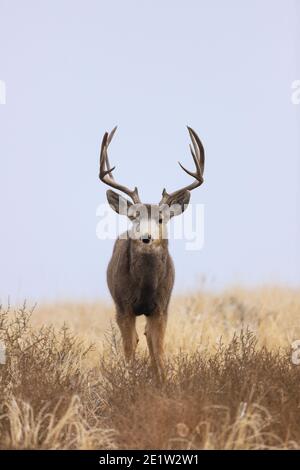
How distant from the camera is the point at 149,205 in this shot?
352 inches

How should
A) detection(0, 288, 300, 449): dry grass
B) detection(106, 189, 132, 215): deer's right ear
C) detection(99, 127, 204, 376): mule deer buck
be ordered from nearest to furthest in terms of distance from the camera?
detection(0, 288, 300, 449): dry grass, detection(99, 127, 204, 376): mule deer buck, detection(106, 189, 132, 215): deer's right ear

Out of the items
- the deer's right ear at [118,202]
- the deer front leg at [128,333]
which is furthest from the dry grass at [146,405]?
the deer's right ear at [118,202]

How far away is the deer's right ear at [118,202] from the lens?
9.21 metres

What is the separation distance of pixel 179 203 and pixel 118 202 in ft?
2.26

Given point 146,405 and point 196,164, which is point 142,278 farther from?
point 146,405

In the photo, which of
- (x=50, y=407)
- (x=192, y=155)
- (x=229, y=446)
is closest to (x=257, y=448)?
(x=229, y=446)

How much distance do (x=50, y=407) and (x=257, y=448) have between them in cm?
174

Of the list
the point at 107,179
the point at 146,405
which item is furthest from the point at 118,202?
the point at 146,405

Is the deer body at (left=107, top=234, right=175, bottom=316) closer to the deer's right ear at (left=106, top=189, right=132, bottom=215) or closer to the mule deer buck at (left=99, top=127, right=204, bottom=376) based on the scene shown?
the mule deer buck at (left=99, top=127, right=204, bottom=376)

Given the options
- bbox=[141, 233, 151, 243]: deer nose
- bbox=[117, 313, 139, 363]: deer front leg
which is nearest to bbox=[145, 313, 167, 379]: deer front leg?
bbox=[117, 313, 139, 363]: deer front leg

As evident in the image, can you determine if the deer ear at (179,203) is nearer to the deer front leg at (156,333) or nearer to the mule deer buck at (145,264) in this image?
the mule deer buck at (145,264)

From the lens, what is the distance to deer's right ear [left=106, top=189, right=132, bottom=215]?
921 cm

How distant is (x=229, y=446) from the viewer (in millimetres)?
5699
